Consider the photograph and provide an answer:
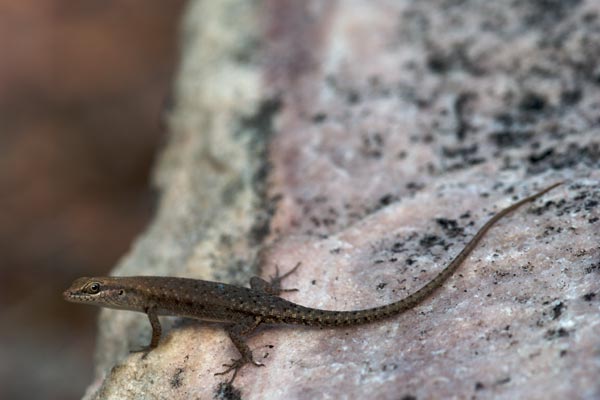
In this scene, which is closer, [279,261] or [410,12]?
[279,261]

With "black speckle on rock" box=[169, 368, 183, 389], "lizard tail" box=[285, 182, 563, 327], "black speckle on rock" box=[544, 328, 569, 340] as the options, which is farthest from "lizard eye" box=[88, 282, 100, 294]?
"black speckle on rock" box=[544, 328, 569, 340]

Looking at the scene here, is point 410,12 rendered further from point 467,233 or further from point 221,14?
point 467,233

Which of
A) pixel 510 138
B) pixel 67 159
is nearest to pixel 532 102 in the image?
pixel 510 138

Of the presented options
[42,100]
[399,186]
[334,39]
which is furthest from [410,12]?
[42,100]

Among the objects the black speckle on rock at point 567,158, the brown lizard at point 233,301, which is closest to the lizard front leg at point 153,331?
the brown lizard at point 233,301

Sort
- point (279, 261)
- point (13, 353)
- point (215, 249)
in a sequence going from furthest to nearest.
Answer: point (13, 353)
point (215, 249)
point (279, 261)

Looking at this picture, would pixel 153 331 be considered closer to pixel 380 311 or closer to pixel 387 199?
pixel 380 311

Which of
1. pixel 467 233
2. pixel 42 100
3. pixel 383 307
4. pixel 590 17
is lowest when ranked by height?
pixel 383 307

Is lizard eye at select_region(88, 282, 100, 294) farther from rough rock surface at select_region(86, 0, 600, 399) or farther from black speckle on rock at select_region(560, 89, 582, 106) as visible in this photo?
black speckle on rock at select_region(560, 89, 582, 106)
